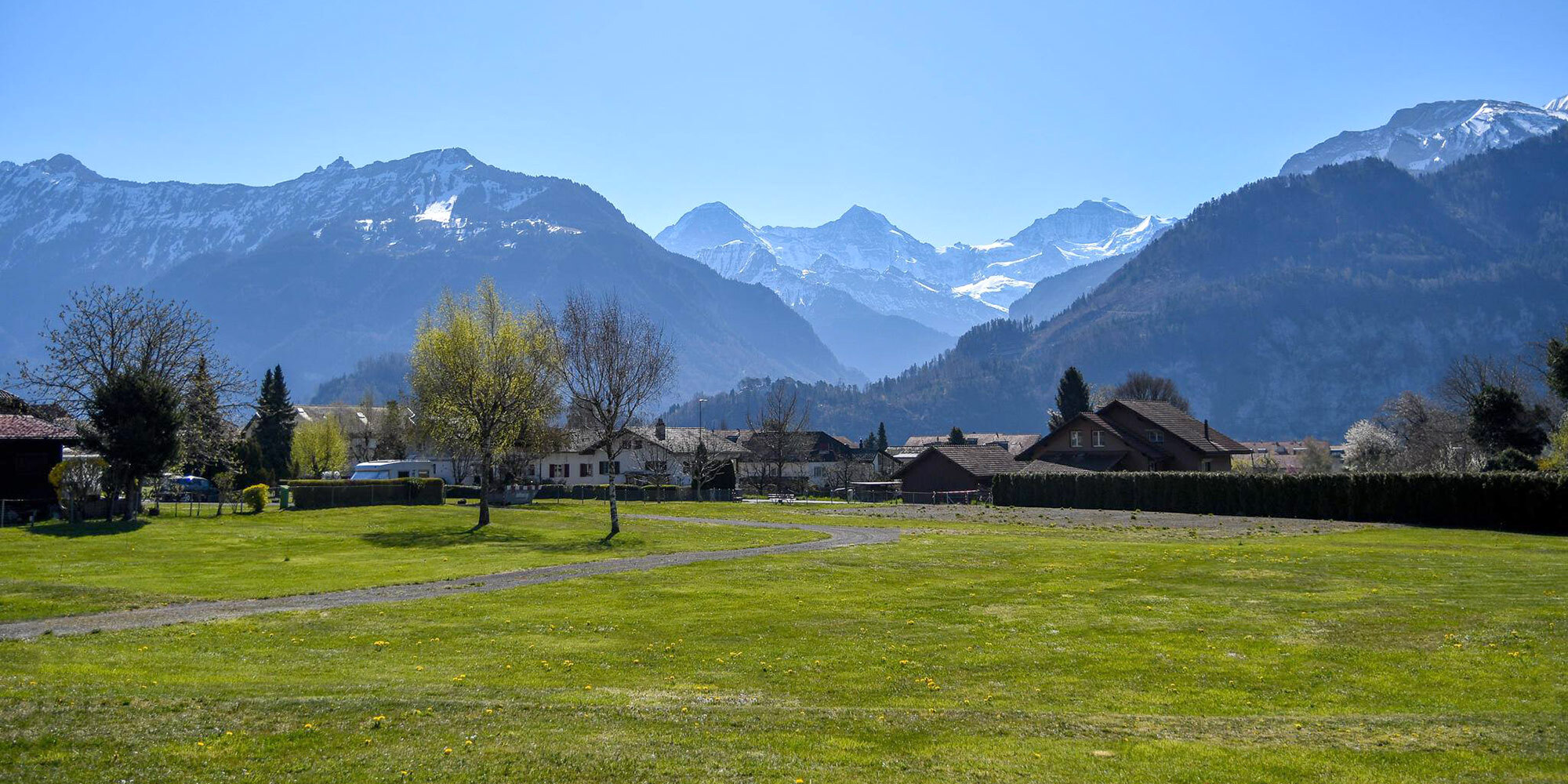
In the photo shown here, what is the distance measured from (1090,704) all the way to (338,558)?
3115 centimetres

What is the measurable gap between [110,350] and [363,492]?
1811 cm

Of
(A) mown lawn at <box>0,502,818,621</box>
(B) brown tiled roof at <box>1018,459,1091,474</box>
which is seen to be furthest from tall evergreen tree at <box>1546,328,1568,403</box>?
(A) mown lawn at <box>0,502,818,621</box>

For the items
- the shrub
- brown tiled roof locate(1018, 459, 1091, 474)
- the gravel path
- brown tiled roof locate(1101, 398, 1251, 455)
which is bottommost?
the gravel path

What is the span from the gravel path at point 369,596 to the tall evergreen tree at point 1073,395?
93.0 m

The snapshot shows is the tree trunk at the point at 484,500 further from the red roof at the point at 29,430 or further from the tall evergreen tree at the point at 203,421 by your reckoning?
the red roof at the point at 29,430

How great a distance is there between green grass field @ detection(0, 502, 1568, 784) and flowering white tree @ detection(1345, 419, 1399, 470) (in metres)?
94.8

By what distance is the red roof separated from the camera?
51.1m

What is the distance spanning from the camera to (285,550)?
3916 cm

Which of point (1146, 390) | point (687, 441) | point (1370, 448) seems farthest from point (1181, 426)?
point (687, 441)

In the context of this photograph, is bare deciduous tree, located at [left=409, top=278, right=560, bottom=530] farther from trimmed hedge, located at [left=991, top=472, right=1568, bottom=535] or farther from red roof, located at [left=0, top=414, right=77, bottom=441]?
trimmed hedge, located at [left=991, top=472, right=1568, bottom=535]

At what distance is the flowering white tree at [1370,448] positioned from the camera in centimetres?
11282

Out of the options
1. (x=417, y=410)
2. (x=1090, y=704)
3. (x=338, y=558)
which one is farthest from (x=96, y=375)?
(x=1090, y=704)

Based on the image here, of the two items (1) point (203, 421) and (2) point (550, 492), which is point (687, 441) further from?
(1) point (203, 421)

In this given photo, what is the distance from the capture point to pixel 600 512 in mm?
65500
